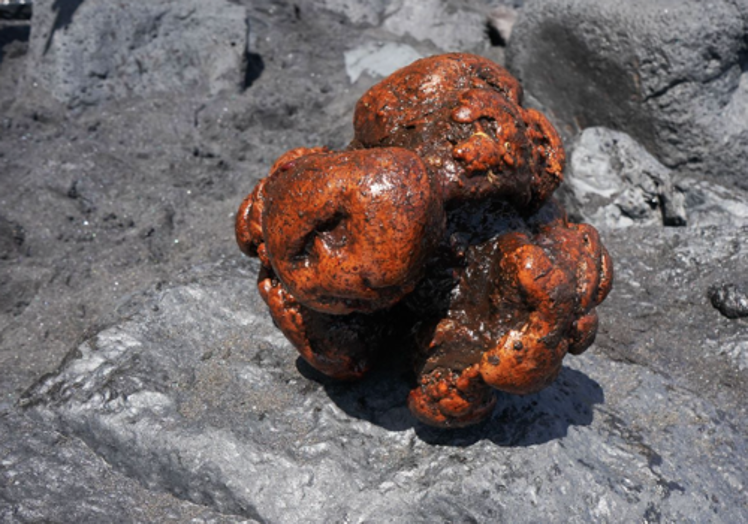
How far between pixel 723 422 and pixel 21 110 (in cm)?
505

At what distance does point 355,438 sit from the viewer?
337 centimetres

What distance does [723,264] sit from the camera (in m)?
4.70

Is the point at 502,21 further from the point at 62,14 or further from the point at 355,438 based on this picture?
the point at 355,438

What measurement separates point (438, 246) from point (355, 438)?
3.20ft

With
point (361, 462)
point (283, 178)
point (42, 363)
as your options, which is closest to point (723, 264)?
point (361, 462)

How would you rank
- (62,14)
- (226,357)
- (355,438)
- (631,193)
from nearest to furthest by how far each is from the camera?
(355,438) < (226,357) < (631,193) < (62,14)

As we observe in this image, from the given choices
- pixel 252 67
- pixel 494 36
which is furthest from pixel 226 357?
pixel 494 36

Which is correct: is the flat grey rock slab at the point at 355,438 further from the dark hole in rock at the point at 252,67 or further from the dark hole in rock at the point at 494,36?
the dark hole in rock at the point at 494,36

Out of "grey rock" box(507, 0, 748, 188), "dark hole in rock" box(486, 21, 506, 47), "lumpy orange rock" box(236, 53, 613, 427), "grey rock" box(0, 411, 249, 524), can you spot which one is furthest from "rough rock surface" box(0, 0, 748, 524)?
"dark hole in rock" box(486, 21, 506, 47)

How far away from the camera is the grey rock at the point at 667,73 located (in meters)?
5.56

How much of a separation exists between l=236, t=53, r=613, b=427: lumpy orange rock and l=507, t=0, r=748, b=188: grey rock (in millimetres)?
2791

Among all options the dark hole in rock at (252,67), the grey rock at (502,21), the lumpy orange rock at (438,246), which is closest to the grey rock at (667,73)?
the grey rock at (502,21)

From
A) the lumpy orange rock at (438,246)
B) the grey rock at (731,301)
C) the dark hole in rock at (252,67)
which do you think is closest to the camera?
the lumpy orange rock at (438,246)

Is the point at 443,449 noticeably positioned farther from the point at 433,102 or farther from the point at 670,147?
the point at 670,147
